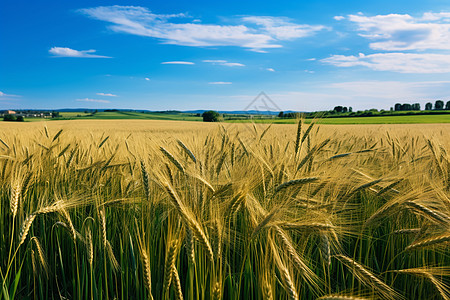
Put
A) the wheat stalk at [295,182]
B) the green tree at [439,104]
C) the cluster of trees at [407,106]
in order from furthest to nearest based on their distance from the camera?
1. the green tree at [439,104]
2. the cluster of trees at [407,106]
3. the wheat stalk at [295,182]

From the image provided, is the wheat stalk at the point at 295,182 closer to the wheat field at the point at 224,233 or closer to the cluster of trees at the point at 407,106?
the wheat field at the point at 224,233

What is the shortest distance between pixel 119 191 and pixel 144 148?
408mm

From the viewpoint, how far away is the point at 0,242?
6.88 feet

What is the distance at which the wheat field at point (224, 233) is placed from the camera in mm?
1395

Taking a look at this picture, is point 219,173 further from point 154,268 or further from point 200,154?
point 154,268

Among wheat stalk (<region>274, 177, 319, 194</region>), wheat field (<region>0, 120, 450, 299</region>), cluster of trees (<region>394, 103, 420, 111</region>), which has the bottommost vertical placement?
wheat field (<region>0, 120, 450, 299</region>)

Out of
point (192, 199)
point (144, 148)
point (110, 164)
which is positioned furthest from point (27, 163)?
point (192, 199)

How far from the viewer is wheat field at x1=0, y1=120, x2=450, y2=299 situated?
139cm

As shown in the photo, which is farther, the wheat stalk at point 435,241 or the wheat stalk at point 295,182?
the wheat stalk at point 295,182

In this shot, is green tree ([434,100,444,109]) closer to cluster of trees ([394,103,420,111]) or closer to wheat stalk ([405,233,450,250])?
cluster of trees ([394,103,420,111])

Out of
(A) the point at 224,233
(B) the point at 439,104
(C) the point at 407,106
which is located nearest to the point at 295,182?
(A) the point at 224,233

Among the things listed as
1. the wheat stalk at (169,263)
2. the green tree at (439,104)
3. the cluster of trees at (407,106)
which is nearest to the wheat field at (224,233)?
the wheat stalk at (169,263)

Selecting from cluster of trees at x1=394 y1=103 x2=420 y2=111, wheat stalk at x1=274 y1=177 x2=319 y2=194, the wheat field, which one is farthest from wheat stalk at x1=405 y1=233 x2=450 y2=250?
cluster of trees at x1=394 y1=103 x2=420 y2=111

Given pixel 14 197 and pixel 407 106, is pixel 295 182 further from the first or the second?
pixel 407 106
